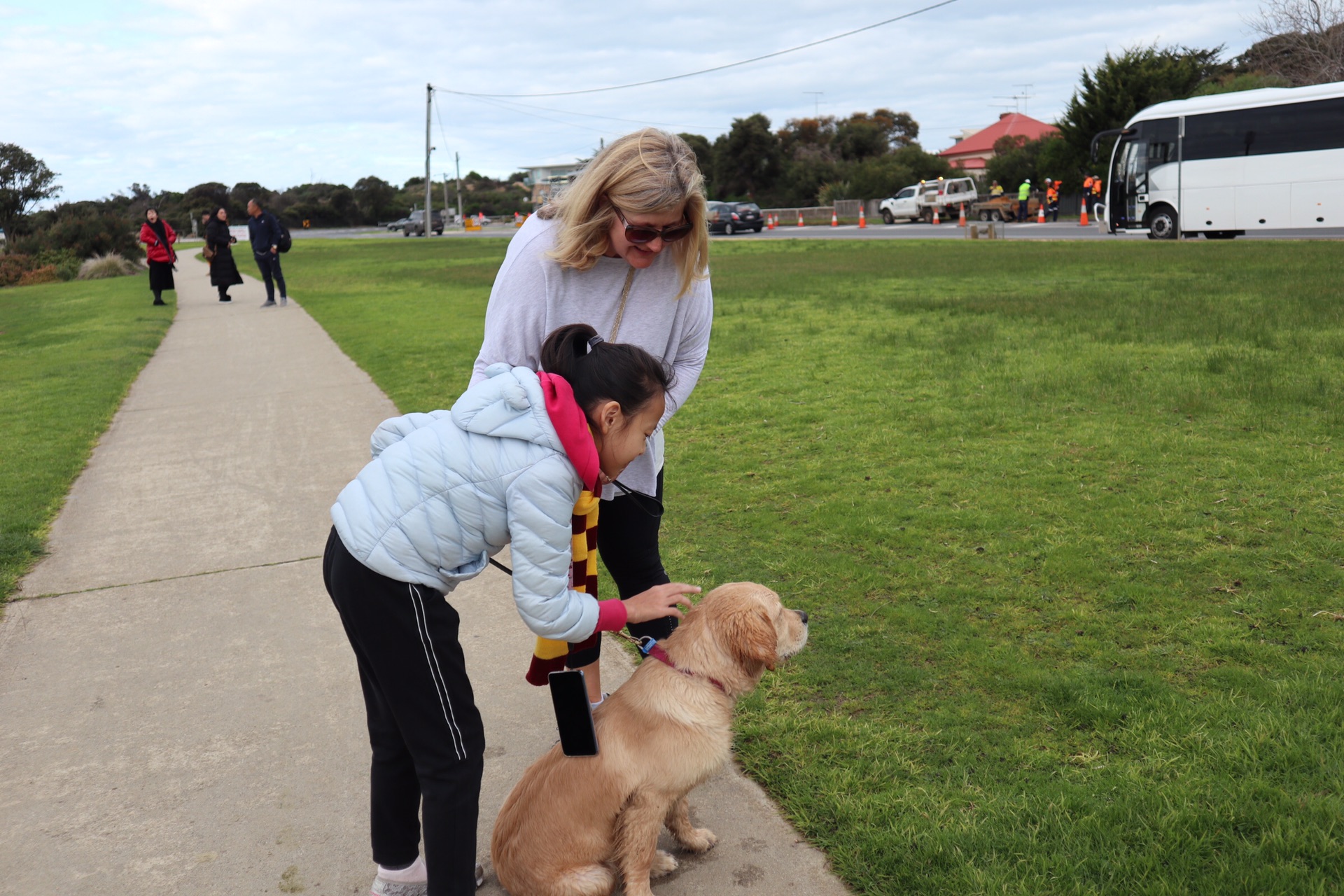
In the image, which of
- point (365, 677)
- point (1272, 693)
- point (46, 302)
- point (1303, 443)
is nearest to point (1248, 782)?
point (1272, 693)

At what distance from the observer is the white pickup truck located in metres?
43.9

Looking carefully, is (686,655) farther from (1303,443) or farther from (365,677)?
(1303,443)

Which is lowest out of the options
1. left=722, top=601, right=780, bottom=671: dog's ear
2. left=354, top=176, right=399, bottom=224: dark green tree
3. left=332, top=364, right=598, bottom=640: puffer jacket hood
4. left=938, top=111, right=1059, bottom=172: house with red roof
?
left=722, top=601, right=780, bottom=671: dog's ear

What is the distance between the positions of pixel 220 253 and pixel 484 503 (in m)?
19.0

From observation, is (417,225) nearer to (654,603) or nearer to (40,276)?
(40,276)

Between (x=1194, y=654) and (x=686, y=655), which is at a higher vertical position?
(x=686, y=655)

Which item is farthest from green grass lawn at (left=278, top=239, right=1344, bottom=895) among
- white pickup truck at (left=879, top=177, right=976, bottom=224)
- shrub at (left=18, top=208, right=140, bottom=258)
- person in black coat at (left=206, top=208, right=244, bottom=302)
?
white pickup truck at (left=879, top=177, right=976, bottom=224)

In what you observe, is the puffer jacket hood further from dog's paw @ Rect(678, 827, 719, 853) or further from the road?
the road

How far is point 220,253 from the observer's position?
62.0ft

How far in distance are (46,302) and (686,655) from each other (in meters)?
25.9

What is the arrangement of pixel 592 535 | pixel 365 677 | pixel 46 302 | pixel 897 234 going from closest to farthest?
1. pixel 365 677
2. pixel 592 535
3. pixel 46 302
4. pixel 897 234

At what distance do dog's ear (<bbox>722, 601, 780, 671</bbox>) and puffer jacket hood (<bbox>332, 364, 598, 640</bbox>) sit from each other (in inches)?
19.9

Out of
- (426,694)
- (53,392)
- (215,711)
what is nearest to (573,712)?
(426,694)

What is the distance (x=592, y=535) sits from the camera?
8.58 ft
